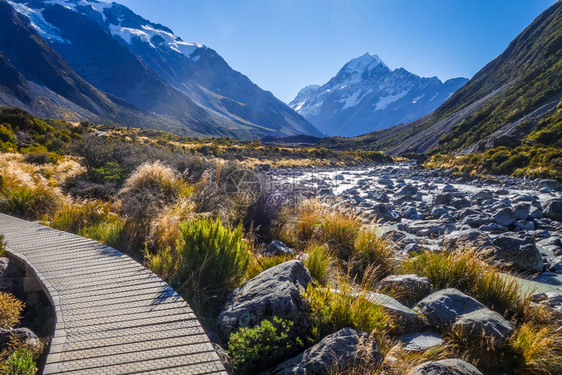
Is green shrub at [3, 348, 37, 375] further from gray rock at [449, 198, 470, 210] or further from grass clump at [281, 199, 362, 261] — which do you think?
gray rock at [449, 198, 470, 210]

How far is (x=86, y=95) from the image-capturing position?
14388cm

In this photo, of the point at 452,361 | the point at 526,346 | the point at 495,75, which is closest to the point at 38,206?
the point at 452,361

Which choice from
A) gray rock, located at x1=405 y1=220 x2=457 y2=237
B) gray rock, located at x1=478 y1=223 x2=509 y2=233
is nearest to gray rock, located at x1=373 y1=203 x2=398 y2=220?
gray rock, located at x1=405 y1=220 x2=457 y2=237

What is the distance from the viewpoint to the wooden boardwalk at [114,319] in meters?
2.55

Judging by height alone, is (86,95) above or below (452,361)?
above

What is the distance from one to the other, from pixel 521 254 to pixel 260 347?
6.04 meters

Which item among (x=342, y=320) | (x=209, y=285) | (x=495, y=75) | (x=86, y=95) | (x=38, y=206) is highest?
(x=495, y=75)

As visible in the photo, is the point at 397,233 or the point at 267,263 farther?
the point at 397,233

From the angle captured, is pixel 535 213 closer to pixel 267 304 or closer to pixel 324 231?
pixel 324 231

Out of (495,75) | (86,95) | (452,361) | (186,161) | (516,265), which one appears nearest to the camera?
(452,361)

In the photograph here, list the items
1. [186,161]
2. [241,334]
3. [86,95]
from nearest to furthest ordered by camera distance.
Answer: [241,334]
[186,161]
[86,95]

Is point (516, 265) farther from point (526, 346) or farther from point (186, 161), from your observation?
point (186, 161)

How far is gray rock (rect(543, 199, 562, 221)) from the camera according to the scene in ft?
32.3

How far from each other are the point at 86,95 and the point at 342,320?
174 metres
